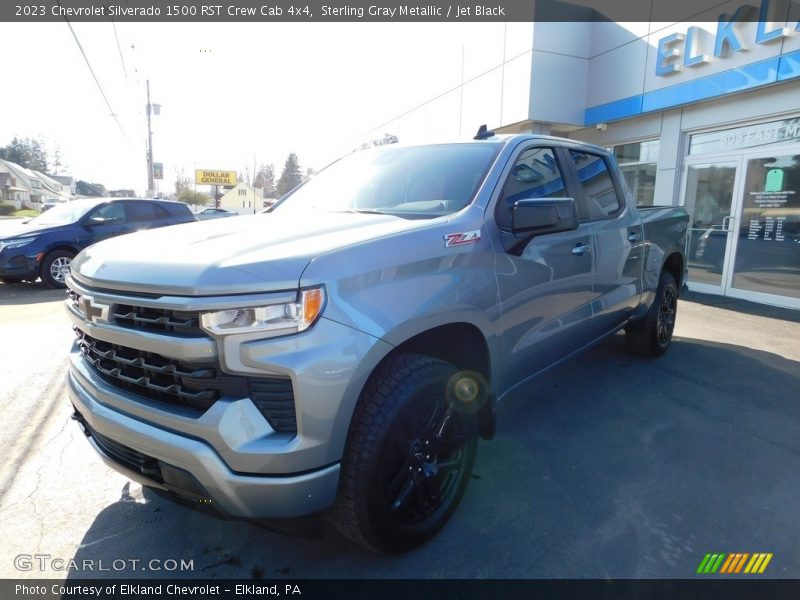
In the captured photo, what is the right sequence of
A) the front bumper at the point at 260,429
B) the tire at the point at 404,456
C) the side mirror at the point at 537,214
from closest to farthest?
the front bumper at the point at 260,429
the tire at the point at 404,456
the side mirror at the point at 537,214

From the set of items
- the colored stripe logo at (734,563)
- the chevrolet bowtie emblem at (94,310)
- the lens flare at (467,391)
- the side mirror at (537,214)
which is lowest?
the colored stripe logo at (734,563)

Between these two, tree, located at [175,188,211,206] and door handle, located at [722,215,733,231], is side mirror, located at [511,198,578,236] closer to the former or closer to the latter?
door handle, located at [722,215,733,231]

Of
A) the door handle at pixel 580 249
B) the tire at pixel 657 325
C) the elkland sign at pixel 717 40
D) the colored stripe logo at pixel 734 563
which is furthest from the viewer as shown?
the elkland sign at pixel 717 40

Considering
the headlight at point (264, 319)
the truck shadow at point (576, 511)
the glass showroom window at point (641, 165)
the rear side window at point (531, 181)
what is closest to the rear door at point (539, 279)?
the rear side window at point (531, 181)

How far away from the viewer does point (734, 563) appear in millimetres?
2244

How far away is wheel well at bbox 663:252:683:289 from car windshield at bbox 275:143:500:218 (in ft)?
10.0

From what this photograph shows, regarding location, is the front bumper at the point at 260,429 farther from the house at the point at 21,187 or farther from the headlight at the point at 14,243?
the house at the point at 21,187

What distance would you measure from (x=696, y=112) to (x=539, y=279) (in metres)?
8.33

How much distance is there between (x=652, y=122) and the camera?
9984 millimetres

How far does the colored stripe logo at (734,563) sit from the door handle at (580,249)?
1.74 m

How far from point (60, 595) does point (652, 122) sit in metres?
11.3

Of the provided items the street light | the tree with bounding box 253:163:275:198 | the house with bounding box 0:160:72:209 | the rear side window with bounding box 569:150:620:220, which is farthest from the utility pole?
the tree with bounding box 253:163:275:198

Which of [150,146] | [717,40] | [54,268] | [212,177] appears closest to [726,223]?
[717,40]

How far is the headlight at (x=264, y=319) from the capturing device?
1696 mm
